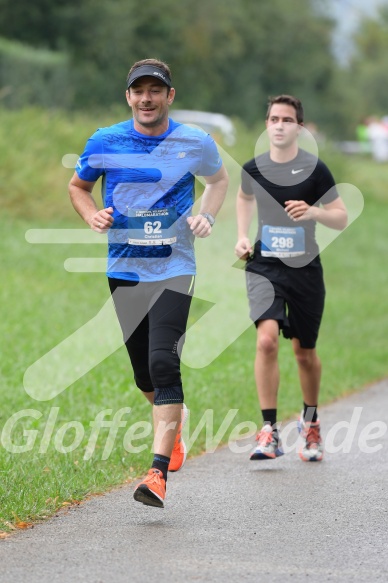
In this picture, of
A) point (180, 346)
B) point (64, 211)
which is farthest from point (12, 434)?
point (64, 211)

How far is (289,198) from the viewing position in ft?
26.3

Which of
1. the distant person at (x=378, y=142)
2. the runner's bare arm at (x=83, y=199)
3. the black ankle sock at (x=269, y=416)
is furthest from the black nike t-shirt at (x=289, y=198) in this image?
the distant person at (x=378, y=142)

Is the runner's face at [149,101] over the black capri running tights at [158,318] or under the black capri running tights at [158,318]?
over

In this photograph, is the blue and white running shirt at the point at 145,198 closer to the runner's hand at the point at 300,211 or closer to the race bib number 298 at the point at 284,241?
the runner's hand at the point at 300,211

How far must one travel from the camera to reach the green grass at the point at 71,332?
24.2 ft

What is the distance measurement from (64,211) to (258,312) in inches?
495

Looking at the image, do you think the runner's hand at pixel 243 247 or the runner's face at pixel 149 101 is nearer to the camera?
the runner's face at pixel 149 101

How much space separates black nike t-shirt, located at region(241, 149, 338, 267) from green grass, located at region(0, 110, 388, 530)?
153 centimetres

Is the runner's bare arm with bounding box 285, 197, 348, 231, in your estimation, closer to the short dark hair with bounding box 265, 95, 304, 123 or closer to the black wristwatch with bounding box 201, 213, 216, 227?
the short dark hair with bounding box 265, 95, 304, 123

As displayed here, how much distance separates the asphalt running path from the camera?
16.5ft

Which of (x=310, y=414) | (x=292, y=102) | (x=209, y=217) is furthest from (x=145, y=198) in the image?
→ (x=310, y=414)

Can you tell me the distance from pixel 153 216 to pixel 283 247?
1811mm

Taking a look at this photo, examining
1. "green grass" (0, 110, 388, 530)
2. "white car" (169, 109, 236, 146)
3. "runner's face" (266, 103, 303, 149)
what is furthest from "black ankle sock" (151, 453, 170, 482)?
"white car" (169, 109, 236, 146)

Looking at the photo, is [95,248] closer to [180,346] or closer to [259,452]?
[259,452]
